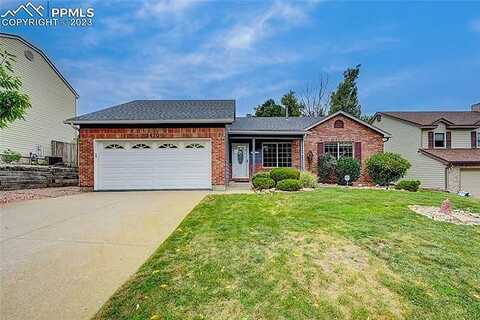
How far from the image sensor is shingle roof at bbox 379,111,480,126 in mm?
20672

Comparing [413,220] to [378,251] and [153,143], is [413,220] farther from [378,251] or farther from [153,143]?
[153,143]

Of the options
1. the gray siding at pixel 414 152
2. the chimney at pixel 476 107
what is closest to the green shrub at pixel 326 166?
the gray siding at pixel 414 152

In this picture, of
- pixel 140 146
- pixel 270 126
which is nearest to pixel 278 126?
pixel 270 126

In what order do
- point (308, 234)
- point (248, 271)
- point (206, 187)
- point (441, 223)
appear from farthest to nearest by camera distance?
1. point (206, 187)
2. point (441, 223)
3. point (308, 234)
4. point (248, 271)

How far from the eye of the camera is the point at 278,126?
1775cm

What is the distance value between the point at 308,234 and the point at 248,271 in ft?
5.53

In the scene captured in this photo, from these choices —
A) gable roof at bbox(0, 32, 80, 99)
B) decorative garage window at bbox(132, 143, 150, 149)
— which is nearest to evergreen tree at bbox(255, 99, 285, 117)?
gable roof at bbox(0, 32, 80, 99)

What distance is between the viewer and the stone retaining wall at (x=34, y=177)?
11938mm

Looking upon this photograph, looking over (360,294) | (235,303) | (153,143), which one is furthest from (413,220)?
(153,143)

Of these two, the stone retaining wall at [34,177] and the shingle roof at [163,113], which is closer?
the stone retaining wall at [34,177]

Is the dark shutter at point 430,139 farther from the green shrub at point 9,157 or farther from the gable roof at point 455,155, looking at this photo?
the green shrub at point 9,157

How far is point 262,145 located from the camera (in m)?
17.3

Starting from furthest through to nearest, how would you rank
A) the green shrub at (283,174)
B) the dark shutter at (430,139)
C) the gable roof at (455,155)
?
1. the dark shutter at (430,139)
2. the gable roof at (455,155)
3. the green shrub at (283,174)

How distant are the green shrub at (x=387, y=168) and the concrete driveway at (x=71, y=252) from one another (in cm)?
1141
